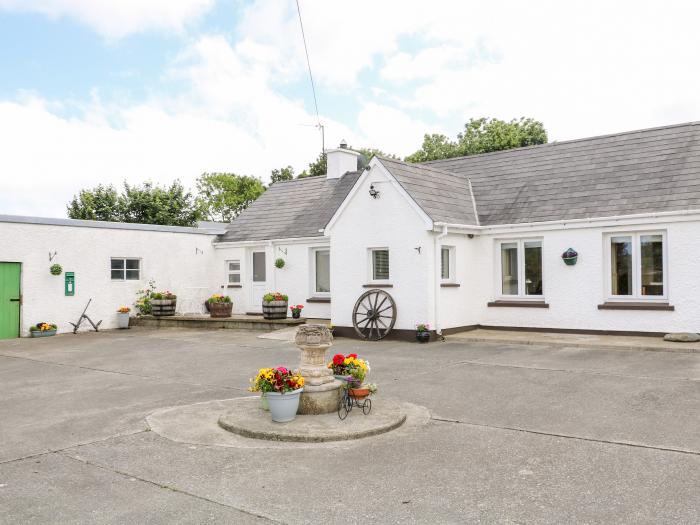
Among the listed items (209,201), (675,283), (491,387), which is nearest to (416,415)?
(491,387)

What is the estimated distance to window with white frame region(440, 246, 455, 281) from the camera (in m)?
17.2

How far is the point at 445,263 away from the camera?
56.6ft

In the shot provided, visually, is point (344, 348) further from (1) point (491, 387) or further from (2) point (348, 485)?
(2) point (348, 485)

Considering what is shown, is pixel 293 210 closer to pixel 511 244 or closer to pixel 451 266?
pixel 451 266

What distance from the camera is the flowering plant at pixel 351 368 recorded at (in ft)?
28.1

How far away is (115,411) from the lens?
8.85m

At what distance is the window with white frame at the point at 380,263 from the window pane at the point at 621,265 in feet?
19.0

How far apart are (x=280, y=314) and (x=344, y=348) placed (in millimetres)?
4899

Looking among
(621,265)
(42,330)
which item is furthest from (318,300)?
Answer: (621,265)

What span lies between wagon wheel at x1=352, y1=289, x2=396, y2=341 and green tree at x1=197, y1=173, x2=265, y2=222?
45.6m

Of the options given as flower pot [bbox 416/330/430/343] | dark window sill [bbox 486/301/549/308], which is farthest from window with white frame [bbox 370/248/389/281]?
dark window sill [bbox 486/301/549/308]

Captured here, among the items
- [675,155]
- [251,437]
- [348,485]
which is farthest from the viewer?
[675,155]

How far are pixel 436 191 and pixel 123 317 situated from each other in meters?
11.5

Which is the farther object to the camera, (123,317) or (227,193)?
(227,193)
